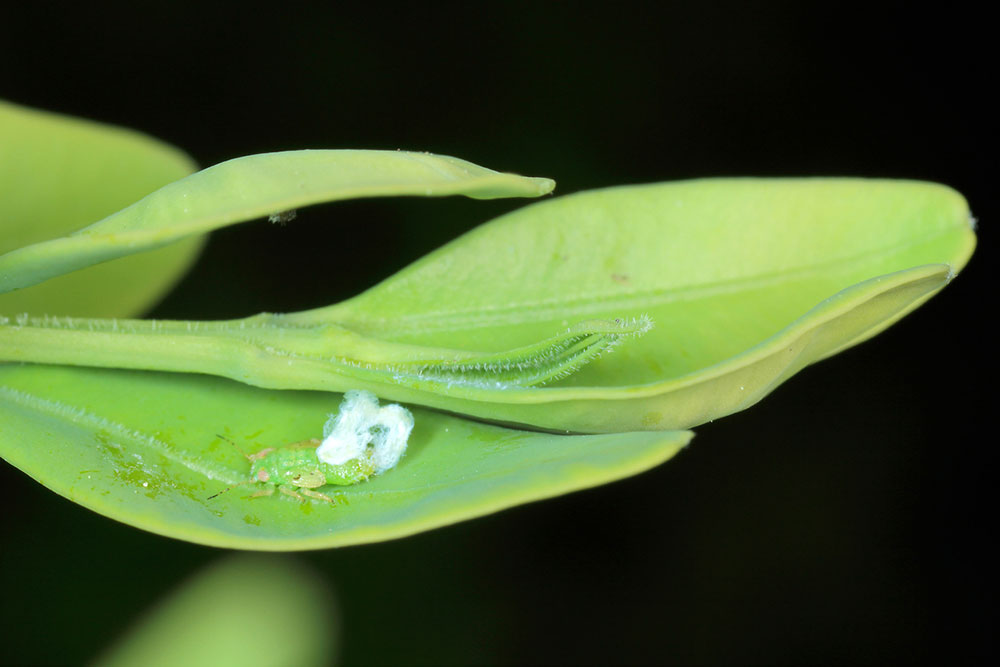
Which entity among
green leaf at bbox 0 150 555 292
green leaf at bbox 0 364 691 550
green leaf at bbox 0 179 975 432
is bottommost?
green leaf at bbox 0 364 691 550

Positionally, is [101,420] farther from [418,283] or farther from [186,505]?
Answer: [418,283]

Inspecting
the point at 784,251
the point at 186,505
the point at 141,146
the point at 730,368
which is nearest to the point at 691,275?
the point at 784,251

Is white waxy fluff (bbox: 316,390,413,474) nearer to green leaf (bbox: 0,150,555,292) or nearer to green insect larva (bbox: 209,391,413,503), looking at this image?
green insect larva (bbox: 209,391,413,503)

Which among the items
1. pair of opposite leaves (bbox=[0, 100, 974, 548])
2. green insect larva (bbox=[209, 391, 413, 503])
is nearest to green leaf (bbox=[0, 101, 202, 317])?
pair of opposite leaves (bbox=[0, 100, 974, 548])

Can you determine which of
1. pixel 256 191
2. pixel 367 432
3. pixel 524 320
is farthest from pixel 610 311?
pixel 256 191

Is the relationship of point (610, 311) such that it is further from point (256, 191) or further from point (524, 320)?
point (256, 191)

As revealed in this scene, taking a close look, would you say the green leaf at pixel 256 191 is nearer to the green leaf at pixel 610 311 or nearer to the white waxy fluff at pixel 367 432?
the green leaf at pixel 610 311

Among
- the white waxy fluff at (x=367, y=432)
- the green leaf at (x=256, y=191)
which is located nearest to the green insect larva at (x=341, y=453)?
the white waxy fluff at (x=367, y=432)
